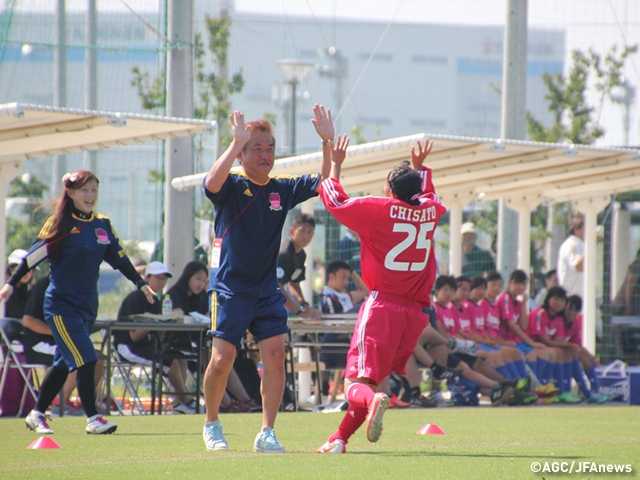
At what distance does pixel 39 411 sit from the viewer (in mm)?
7680

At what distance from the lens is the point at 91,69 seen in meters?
16.2

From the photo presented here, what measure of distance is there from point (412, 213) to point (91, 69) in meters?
11.2

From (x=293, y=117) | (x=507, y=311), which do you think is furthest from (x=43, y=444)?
(x=293, y=117)

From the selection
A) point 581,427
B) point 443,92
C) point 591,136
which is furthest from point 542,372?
point 443,92

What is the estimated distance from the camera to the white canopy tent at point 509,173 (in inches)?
456

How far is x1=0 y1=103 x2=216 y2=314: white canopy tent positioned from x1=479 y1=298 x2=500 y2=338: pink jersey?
4741 millimetres

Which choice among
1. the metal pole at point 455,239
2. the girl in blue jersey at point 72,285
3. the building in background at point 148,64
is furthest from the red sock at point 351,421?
the building in background at point 148,64

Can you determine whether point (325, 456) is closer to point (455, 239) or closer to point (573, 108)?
point (455, 239)

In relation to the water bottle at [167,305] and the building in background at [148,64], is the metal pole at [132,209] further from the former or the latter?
the water bottle at [167,305]

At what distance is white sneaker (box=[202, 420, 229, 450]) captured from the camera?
6143 millimetres

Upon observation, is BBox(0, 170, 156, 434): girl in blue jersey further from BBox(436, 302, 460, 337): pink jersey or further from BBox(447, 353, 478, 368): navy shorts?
BBox(436, 302, 460, 337): pink jersey

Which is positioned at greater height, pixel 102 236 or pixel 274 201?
pixel 274 201

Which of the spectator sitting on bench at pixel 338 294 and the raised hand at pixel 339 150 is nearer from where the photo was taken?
the raised hand at pixel 339 150

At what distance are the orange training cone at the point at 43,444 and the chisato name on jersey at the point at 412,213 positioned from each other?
2.76 metres
